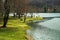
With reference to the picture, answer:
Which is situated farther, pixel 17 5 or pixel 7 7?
pixel 17 5

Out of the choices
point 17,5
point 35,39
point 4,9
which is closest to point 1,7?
point 4,9

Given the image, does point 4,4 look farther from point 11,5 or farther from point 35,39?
point 35,39

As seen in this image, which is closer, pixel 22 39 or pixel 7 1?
pixel 22 39

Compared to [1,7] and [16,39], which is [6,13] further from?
[16,39]

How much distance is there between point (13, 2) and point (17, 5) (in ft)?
11.0

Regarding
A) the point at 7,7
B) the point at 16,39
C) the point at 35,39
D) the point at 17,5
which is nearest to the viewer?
the point at 16,39

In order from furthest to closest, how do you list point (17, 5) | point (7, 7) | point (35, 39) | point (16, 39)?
point (17, 5), point (7, 7), point (35, 39), point (16, 39)

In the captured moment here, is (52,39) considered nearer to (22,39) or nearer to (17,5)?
(22,39)

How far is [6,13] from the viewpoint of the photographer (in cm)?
4712

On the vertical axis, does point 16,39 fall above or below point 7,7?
below

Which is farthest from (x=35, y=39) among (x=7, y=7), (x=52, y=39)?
(x=7, y=7)

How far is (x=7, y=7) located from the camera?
4569cm

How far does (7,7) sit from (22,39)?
14343 mm

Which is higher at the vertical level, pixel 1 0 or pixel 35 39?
pixel 1 0
